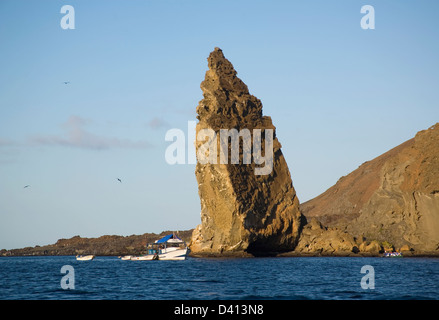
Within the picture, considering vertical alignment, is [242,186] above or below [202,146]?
below

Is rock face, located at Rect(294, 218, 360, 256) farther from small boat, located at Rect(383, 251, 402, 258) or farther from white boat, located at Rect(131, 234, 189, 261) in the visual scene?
white boat, located at Rect(131, 234, 189, 261)

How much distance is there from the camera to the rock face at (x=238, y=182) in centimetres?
10019

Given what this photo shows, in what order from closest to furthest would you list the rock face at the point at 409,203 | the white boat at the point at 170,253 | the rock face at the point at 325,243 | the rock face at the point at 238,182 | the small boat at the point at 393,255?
the rock face at the point at 409,203, the white boat at the point at 170,253, the rock face at the point at 238,182, the small boat at the point at 393,255, the rock face at the point at 325,243

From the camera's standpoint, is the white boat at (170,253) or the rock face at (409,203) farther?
the white boat at (170,253)

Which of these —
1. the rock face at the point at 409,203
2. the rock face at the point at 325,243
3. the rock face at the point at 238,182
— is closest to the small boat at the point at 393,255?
the rock face at the point at 409,203

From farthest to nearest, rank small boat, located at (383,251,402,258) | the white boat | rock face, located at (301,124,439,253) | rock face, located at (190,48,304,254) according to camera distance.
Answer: small boat, located at (383,251,402,258) < rock face, located at (190,48,304,254) < the white boat < rock face, located at (301,124,439,253)

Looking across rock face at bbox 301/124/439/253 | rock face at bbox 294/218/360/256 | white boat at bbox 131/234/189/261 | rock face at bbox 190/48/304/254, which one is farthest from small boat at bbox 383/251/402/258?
white boat at bbox 131/234/189/261

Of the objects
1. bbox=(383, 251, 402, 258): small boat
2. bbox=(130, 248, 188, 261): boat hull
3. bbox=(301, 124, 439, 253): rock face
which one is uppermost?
bbox=(301, 124, 439, 253): rock face

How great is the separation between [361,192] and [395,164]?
81419 mm

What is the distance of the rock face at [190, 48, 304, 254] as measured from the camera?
100 meters

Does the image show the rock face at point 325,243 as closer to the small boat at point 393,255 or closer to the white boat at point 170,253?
the small boat at point 393,255
